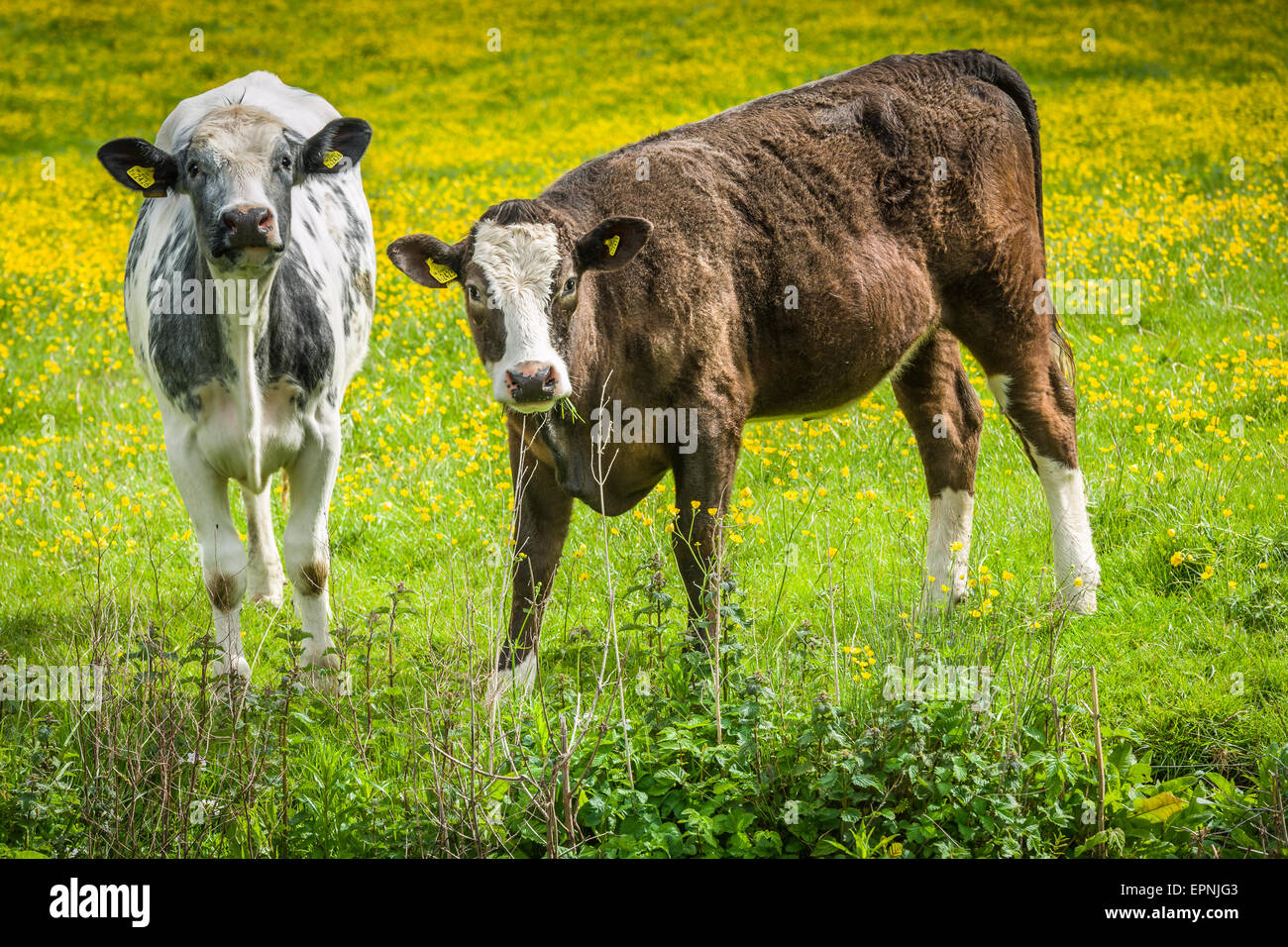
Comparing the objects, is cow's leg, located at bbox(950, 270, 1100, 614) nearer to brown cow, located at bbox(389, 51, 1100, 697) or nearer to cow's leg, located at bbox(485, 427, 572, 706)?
brown cow, located at bbox(389, 51, 1100, 697)

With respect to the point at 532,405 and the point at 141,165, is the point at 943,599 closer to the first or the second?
the point at 532,405

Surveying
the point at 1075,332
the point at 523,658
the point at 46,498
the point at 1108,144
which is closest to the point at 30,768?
the point at 523,658

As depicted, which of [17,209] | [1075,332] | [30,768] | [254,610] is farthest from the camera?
[17,209]

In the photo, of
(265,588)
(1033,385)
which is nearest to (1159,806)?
(1033,385)

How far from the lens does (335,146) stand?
586 cm

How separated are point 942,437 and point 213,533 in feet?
11.9

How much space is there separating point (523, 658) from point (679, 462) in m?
1.08

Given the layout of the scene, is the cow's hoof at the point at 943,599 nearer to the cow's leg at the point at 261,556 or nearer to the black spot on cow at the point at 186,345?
the black spot on cow at the point at 186,345

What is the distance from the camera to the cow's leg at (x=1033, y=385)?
661 cm

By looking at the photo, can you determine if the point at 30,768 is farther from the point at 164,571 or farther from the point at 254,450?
the point at 164,571

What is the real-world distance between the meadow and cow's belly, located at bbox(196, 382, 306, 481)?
32.8 inches

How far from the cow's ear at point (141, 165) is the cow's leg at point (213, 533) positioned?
1.08 m

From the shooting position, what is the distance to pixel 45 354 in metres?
10.7

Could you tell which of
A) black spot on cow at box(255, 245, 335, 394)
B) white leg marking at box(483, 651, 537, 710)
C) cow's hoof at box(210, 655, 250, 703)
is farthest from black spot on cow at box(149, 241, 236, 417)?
white leg marking at box(483, 651, 537, 710)
